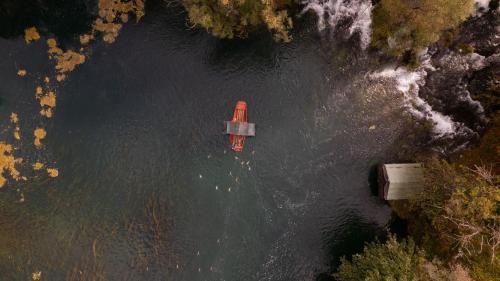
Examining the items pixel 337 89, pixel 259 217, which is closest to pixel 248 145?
pixel 259 217

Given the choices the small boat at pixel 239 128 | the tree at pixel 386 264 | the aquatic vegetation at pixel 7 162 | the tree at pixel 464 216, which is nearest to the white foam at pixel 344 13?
the small boat at pixel 239 128

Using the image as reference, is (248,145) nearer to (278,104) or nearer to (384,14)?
(278,104)

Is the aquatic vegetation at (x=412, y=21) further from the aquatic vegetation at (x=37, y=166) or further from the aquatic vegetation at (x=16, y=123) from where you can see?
the aquatic vegetation at (x=16, y=123)

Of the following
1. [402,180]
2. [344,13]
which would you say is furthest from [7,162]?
[402,180]

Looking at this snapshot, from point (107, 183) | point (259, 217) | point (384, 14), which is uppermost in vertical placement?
point (384, 14)

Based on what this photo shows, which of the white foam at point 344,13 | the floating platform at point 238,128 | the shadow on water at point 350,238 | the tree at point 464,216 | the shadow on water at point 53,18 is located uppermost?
the white foam at point 344,13

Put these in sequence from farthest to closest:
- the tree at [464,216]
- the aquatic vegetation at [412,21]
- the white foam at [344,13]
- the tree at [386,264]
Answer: the white foam at [344,13], the aquatic vegetation at [412,21], the tree at [386,264], the tree at [464,216]
